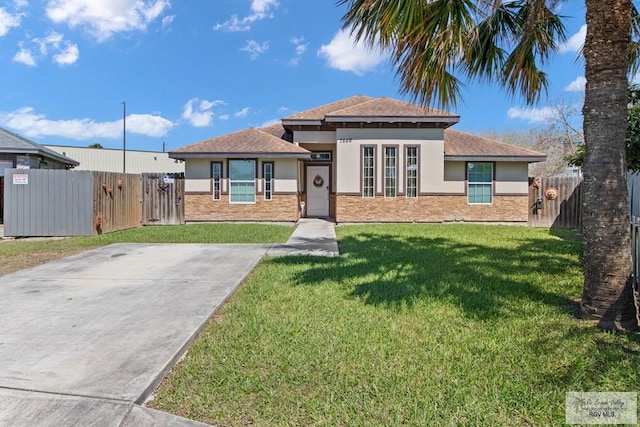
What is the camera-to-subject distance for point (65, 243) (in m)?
10.9

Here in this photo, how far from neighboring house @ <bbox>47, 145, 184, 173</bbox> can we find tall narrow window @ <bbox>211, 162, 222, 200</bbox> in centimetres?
2240

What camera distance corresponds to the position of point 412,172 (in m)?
16.0

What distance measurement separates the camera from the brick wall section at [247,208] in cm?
1639

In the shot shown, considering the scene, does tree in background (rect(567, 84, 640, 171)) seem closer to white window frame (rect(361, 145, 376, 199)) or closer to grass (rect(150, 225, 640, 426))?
grass (rect(150, 225, 640, 426))

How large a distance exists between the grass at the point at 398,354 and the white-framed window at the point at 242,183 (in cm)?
1019

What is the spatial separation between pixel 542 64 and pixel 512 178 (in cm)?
1081

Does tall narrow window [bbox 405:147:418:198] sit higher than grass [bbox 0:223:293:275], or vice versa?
tall narrow window [bbox 405:147:418:198]

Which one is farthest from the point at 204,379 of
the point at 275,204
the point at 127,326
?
the point at 275,204

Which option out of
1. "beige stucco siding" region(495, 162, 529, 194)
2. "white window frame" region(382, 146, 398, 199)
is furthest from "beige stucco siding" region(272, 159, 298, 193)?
"beige stucco siding" region(495, 162, 529, 194)

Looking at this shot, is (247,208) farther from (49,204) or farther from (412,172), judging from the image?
(412,172)

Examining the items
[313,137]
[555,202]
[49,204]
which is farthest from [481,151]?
[49,204]

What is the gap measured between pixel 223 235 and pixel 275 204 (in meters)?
4.25

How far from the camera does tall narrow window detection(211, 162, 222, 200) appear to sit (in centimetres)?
1644

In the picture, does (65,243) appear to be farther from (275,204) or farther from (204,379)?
(204,379)
